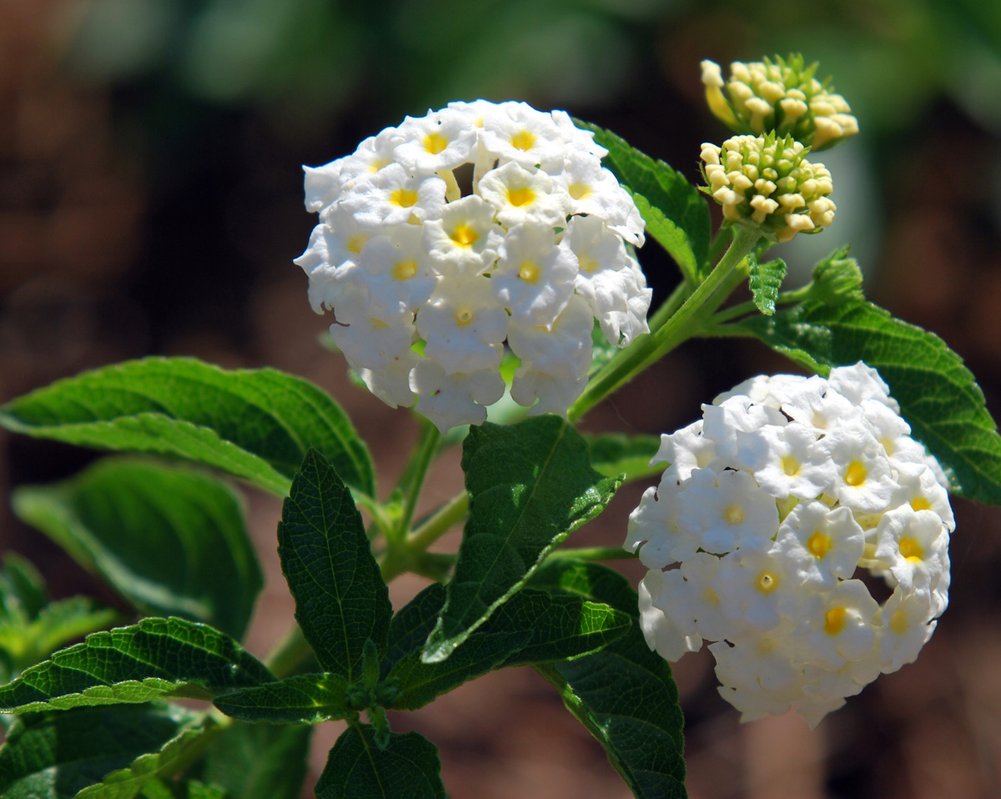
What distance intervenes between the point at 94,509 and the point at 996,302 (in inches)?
133

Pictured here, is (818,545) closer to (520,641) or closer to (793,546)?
(793,546)

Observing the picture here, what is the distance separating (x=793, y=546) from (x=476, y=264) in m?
0.42

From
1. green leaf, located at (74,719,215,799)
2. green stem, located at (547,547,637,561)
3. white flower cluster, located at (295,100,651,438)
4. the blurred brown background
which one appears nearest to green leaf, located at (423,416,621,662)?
white flower cluster, located at (295,100,651,438)

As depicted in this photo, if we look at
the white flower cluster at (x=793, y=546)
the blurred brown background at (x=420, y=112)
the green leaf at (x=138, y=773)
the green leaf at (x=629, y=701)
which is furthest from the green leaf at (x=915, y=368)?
the blurred brown background at (x=420, y=112)

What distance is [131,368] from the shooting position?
156 cm

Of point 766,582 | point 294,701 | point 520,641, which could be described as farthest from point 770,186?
point 294,701

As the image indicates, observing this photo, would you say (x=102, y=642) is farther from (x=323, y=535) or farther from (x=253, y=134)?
(x=253, y=134)

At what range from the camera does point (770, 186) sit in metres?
1.26

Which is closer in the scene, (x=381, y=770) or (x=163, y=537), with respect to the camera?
(x=381, y=770)

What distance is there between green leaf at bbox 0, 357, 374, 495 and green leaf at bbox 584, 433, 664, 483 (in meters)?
0.31

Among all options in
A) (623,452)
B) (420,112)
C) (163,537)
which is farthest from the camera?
(420,112)

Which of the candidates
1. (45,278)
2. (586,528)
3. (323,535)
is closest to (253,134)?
(45,278)

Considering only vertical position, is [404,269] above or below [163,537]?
above

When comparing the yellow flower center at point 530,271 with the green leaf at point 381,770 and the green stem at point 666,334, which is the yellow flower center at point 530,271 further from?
the green leaf at point 381,770
